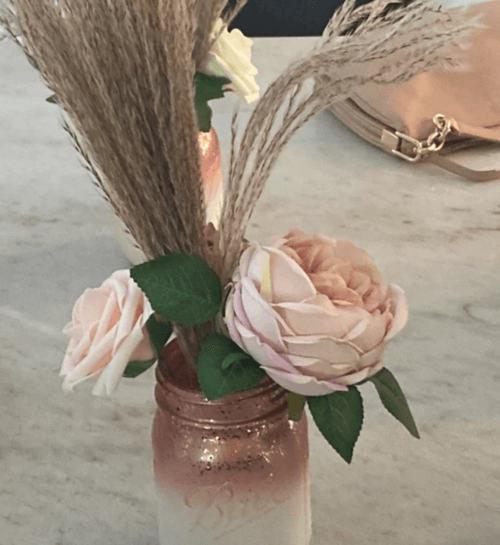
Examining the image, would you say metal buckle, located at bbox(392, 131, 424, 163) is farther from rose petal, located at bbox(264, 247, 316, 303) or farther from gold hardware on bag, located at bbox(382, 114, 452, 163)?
rose petal, located at bbox(264, 247, 316, 303)

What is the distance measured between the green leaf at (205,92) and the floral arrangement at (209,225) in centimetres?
31

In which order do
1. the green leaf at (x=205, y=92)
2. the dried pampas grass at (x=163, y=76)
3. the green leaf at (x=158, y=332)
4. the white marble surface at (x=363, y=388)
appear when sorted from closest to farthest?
the dried pampas grass at (x=163, y=76)
the green leaf at (x=158, y=332)
the white marble surface at (x=363, y=388)
the green leaf at (x=205, y=92)

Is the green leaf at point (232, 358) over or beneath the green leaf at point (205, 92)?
over

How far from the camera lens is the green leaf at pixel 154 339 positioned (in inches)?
17.2

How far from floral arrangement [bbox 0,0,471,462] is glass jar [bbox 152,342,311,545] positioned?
2 centimetres

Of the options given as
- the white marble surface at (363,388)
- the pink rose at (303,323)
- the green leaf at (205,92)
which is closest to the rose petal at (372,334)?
the pink rose at (303,323)

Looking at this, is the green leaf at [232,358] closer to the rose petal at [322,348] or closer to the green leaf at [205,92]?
the rose petal at [322,348]

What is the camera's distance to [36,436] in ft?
2.13

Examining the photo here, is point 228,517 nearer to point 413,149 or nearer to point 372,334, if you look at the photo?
point 372,334

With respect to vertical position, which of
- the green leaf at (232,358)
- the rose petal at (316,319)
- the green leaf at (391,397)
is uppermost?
the rose petal at (316,319)

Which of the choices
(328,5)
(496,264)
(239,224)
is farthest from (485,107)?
(328,5)

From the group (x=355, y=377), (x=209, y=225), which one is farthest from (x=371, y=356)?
(x=209, y=225)

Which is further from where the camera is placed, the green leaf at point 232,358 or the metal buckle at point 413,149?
the metal buckle at point 413,149

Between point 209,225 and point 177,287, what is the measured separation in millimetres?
57
